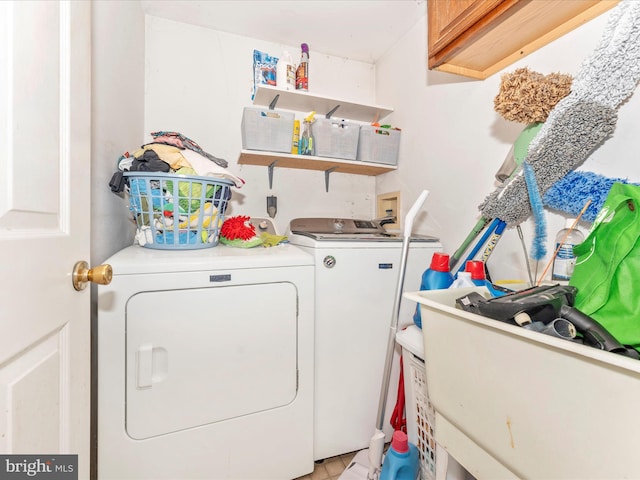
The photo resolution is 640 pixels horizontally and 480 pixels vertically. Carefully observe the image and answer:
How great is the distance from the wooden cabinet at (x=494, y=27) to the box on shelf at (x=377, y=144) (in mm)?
607

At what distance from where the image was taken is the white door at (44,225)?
458 mm

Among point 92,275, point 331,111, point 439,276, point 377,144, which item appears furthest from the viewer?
point 331,111

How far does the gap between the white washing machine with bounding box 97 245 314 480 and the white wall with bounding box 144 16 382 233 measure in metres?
0.90

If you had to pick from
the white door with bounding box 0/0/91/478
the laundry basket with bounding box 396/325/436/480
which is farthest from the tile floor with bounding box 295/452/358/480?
the white door with bounding box 0/0/91/478

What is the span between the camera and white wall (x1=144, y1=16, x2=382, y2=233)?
1.80 m

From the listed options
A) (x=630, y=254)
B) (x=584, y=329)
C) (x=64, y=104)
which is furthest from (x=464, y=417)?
(x=64, y=104)

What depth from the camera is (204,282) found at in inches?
40.9

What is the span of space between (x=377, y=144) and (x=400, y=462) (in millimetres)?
1677

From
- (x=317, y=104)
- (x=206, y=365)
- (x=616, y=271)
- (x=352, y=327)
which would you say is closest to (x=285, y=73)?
(x=317, y=104)

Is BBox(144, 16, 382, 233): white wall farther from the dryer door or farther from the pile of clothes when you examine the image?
the dryer door

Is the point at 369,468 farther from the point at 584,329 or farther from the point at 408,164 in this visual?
the point at 408,164

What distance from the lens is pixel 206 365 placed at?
3.44ft

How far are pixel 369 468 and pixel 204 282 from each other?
106cm

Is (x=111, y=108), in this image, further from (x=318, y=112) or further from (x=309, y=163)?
(x=318, y=112)
